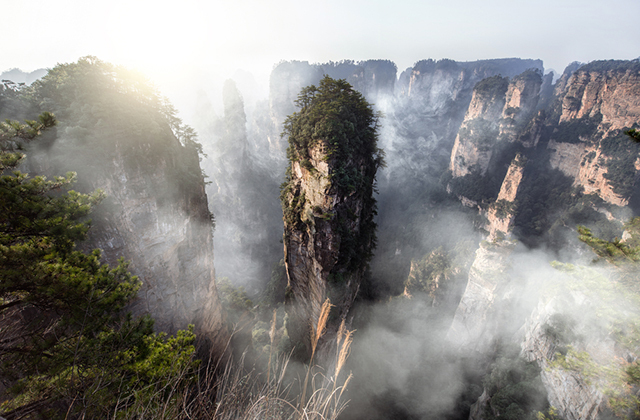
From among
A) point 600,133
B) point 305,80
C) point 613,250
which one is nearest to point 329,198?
point 613,250

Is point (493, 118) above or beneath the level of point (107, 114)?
above

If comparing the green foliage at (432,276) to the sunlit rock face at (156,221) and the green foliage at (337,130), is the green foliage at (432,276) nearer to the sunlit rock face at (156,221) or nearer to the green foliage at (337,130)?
the green foliage at (337,130)

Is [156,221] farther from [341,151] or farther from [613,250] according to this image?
[613,250]

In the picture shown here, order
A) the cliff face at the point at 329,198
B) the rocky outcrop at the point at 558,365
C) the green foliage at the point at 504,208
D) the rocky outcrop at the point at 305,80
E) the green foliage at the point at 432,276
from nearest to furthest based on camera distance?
the rocky outcrop at the point at 558,365 → the cliff face at the point at 329,198 → the green foliage at the point at 432,276 → the green foliage at the point at 504,208 → the rocky outcrop at the point at 305,80

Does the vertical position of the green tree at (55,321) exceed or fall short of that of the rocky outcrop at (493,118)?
it falls short

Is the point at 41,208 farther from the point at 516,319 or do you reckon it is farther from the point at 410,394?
the point at 516,319

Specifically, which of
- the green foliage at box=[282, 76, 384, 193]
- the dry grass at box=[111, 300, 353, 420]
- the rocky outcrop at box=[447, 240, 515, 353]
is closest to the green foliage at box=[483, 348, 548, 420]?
the rocky outcrop at box=[447, 240, 515, 353]

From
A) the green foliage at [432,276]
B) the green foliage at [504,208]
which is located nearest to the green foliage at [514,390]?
the green foliage at [432,276]
